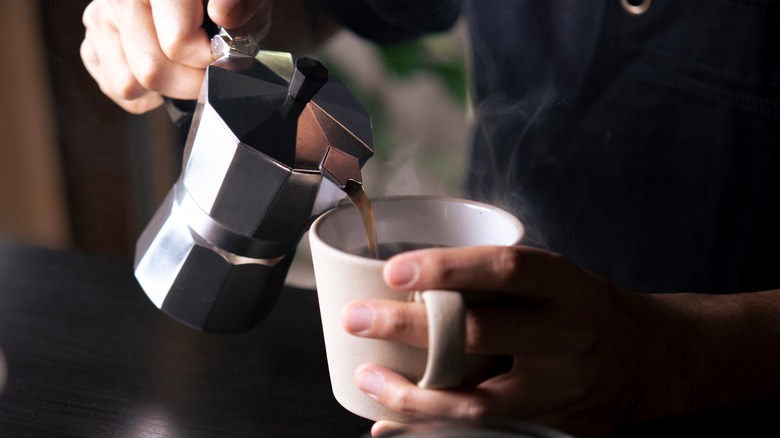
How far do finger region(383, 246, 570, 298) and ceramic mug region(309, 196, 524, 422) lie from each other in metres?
0.01

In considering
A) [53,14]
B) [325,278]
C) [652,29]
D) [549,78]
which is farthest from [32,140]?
[325,278]

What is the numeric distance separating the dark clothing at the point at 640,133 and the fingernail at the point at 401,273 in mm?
646

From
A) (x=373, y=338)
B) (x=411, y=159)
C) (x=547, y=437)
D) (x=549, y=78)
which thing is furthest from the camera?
(x=549, y=78)

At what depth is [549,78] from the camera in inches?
45.3

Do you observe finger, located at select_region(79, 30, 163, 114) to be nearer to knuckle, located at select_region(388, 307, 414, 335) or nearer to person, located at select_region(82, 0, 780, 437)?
person, located at select_region(82, 0, 780, 437)

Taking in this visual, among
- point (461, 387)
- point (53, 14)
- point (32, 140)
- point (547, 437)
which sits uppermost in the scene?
point (547, 437)

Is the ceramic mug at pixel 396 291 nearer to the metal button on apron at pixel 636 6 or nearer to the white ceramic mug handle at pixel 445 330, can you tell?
the white ceramic mug handle at pixel 445 330

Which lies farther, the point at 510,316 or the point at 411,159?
the point at 411,159

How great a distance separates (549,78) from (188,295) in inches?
25.0

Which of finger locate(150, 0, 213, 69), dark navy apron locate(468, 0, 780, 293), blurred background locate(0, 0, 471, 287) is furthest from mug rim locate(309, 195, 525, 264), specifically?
blurred background locate(0, 0, 471, 287)

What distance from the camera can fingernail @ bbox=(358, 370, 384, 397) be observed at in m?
0.54

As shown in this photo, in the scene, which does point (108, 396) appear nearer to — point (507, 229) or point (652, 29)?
point (507, 229)

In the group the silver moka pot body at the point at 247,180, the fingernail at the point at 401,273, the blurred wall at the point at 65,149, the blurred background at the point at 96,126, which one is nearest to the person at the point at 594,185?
the fingernail at the point at 401,273

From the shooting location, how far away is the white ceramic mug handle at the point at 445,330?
48 cm
